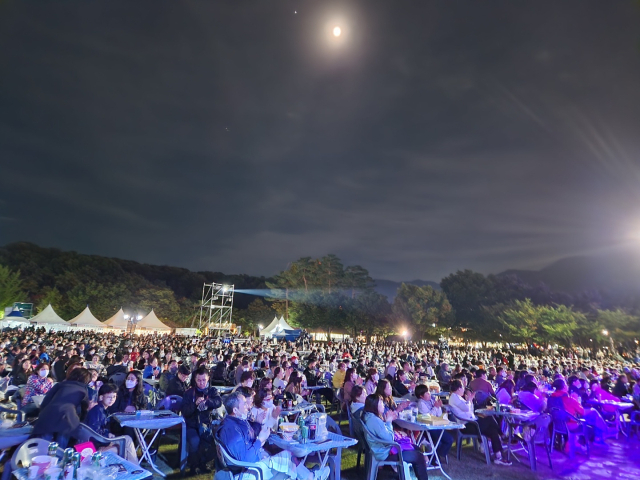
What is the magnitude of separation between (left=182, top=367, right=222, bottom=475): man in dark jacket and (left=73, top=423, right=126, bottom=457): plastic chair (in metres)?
1.42

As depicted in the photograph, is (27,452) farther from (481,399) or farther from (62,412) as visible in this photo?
(481,399)

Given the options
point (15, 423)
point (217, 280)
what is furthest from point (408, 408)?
point (217, 280)

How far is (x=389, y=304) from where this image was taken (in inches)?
2098

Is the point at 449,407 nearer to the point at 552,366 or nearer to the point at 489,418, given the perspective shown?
the point at 489,418

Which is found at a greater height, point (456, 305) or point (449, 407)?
point (456, 305)

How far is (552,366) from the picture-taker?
1592 cm

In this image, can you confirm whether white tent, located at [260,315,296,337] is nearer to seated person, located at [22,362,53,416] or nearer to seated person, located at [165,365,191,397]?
seated person, located at [165,365,191,397]

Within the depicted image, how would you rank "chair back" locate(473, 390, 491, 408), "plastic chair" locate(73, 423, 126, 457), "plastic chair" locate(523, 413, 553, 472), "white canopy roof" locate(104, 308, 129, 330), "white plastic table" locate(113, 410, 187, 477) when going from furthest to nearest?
"white canopy roof" locate(104, 308, 129, 330) → "chair back" locate(473, 390, 491, 408) → "plastic chair" locate(523, 413, 553, 472) → "white plastic table" locate(113, 410, 187, 477) → "plastic chair" locate(73, 423, 126, 457)

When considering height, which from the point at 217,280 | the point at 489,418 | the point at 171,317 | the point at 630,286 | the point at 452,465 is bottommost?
the point at 452,465

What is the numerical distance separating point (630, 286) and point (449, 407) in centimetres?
5004

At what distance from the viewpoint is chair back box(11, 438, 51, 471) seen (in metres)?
3.00

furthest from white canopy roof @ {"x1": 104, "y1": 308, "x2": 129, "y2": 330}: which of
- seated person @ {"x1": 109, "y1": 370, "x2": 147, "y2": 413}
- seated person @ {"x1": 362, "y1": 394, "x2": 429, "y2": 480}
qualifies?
seated person @ {"x1": 362, "y1": 394, "x2": 429, "y2": 480}

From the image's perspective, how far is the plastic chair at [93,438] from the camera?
421cm

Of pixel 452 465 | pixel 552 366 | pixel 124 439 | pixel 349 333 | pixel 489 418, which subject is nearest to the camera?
pixel 124 439
